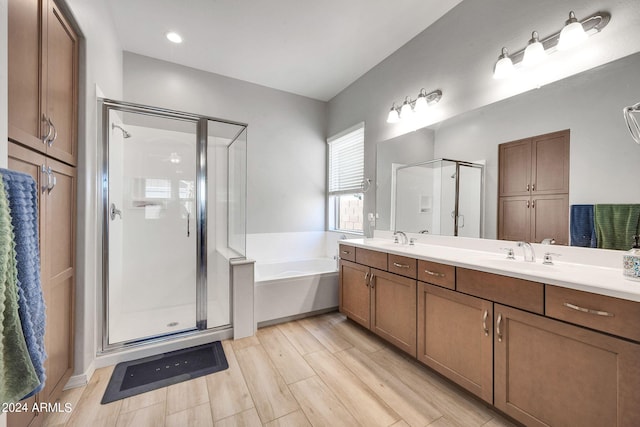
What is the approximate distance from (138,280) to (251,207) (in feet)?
4.78

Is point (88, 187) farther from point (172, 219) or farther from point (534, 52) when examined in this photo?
point (534, 52)

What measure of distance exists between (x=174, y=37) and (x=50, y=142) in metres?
1.80

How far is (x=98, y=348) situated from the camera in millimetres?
1860

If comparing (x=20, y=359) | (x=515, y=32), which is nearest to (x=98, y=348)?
(x=20, y=359)

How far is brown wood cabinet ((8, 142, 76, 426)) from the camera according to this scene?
1.21m

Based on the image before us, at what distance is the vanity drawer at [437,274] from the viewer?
1591 mm

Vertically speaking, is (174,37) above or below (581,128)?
above

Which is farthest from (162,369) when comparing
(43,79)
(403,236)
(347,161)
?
(347,161)

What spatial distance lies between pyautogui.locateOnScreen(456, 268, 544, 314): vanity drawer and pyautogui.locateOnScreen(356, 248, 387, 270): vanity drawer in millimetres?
639

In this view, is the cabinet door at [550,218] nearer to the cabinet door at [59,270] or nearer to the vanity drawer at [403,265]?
the vanity drawer at [403,265]

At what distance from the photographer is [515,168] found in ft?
5.73

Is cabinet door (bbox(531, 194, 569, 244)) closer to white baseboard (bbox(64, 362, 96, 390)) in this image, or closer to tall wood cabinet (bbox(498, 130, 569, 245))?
tall wood cabinet (bbox(498, 130, 569, 245))

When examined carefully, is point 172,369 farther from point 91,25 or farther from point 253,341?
point 91,25

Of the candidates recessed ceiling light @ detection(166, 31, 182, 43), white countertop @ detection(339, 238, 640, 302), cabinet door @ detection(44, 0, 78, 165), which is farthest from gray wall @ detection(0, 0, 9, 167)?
white countertop @ detection(339, 238, 640, 302)
